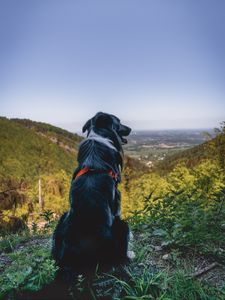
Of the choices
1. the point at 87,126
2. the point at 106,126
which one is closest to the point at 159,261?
the point at 106,126

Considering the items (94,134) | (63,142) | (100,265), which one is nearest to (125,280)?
(100,265)

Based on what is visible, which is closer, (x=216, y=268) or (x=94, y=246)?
(x=94, y=246)

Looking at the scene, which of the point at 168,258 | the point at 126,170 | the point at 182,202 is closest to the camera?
the point at 168,258

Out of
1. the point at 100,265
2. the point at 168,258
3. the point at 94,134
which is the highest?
the point at 94,134

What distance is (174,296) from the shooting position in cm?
266

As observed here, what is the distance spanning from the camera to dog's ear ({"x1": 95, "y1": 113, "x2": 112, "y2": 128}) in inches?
135

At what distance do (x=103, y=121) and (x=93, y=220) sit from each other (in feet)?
4.19

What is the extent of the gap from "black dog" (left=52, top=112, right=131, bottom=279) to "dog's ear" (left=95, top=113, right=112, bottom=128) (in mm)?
252

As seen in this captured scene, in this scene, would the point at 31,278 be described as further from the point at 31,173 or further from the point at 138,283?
the point at 31,173

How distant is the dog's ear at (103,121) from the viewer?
3428 millimetres

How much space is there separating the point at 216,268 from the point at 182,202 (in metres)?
1.71

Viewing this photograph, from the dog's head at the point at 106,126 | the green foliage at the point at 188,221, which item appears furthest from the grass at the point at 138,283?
the dog's head at the point at 106,126

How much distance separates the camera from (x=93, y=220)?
264 cm

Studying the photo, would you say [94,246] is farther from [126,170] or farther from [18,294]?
[126,170]
